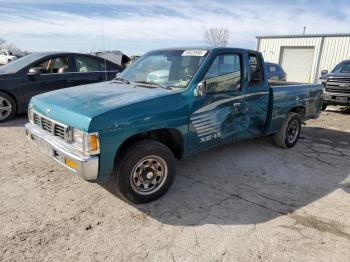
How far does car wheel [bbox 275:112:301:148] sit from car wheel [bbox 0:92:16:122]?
5887mm

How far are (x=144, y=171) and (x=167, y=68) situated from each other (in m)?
1.57

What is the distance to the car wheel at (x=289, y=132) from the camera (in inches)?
220

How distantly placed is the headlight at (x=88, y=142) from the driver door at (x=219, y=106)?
1.28 meters

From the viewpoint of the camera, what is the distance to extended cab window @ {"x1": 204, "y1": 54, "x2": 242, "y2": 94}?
3.95 metres

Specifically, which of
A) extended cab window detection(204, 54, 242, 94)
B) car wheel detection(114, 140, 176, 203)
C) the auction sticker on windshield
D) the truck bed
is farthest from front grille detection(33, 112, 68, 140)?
the truck bed

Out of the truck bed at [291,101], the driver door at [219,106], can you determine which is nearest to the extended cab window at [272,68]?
the truck bed at [291,101]

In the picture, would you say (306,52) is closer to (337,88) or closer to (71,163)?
(337,88)

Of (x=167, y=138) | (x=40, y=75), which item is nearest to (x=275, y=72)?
(x=40, y=75)

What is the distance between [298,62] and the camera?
2223 centimetres

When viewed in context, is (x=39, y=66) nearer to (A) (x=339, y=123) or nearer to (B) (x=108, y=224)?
(B) (x=108, y=224)

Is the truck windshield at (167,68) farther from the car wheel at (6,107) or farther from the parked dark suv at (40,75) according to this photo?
the car wheel at (6,107)

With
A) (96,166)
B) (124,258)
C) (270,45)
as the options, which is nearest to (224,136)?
(96,166)

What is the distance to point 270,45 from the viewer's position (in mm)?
23422

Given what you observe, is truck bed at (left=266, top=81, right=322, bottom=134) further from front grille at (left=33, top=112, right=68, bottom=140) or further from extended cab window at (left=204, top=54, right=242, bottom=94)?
front grille at (left=33, top=112, right=68, bottom=140)
